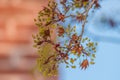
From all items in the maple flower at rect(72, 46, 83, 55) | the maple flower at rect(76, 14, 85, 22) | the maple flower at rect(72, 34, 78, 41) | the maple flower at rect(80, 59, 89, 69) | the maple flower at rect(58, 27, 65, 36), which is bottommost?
the maple flower at rect(80, 59, 89, 69)

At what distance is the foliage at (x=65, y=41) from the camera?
0.58 m

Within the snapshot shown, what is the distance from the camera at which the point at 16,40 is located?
91 cm

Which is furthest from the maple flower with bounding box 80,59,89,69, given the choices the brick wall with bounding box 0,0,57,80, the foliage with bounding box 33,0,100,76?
the brick wall with bounding box 0,0,57,80

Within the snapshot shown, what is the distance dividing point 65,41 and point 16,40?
35 cm

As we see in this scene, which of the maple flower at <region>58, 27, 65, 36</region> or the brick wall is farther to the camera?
the brick wall

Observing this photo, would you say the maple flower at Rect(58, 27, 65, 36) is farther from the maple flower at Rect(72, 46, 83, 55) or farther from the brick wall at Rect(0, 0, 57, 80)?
the brick wall at Rect(0, 0, 57, 80)

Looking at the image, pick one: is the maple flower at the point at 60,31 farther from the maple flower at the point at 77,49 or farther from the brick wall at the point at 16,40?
the brick wall at the point at 16,40

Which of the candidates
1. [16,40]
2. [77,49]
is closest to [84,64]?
[77,49]

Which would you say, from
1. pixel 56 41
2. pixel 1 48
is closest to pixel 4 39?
pixel 1 48

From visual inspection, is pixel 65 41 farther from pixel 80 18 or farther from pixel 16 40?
pixel 16 40

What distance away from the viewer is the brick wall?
0.90 m

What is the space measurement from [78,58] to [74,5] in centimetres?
10

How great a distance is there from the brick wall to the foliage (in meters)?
0.32

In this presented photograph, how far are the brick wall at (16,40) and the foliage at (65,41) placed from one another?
1.04 feet
